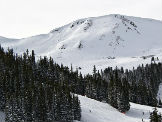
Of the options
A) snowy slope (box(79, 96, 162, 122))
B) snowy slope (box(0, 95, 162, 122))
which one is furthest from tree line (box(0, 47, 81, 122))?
snowy slope (box(79, 96, 162, 122))

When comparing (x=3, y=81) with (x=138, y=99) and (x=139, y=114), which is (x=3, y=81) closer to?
(x=139, y=114)

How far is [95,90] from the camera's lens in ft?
426

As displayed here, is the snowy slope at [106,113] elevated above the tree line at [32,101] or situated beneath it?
situated beneath

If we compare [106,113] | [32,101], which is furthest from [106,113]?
[32,101]

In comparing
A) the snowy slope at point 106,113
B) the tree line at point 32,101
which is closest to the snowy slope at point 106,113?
the snowy slope at point 106,113

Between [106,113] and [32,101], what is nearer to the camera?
[32,101]

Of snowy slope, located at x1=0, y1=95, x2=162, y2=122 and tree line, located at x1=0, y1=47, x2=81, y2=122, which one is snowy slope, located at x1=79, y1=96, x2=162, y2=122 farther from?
tree line, located at x1=0, y1=47, x2=81, y2=122

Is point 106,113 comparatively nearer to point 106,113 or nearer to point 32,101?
point 106,113

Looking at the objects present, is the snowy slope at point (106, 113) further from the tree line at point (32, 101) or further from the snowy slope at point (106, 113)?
the tree line at point (32, 101)

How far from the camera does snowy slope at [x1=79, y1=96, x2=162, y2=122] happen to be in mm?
92550

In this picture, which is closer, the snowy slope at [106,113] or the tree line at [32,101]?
the tree line at [32,101]

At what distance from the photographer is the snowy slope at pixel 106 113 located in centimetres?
9255

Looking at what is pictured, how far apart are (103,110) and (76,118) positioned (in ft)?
62.1

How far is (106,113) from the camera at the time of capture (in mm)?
101188
